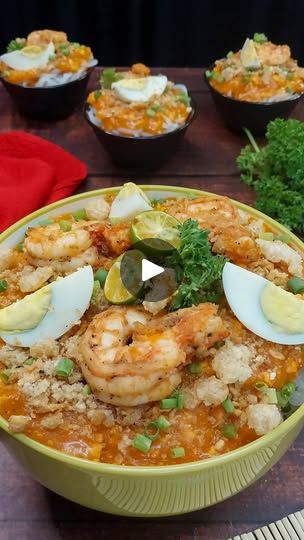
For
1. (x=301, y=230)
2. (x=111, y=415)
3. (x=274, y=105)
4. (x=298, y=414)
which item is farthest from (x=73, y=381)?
(x=274, y=105)

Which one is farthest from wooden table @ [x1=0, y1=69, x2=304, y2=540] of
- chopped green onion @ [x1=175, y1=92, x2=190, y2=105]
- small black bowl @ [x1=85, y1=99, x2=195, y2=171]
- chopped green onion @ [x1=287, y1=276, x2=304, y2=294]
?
chopped green onion @ [x1=175, y1=92, x2=190, y2=105]

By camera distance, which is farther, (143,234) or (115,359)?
(143,234)

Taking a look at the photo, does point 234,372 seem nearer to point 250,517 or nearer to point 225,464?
point 225,464

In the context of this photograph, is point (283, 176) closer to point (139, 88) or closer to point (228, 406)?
point (139, 88)

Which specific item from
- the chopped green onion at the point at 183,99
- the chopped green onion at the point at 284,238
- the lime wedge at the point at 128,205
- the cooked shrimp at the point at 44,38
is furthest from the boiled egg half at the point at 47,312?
the cooked shrimp at the point at 44,38

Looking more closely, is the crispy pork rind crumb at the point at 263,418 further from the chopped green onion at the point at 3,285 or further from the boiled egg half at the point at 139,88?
the boiled egg half at the point at 139,88

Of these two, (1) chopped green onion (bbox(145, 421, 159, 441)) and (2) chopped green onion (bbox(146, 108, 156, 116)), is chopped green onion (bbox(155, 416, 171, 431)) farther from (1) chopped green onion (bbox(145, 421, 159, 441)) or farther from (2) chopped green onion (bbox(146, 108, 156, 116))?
(2) chopped green onion (bbox(146, 108, 156, 116))

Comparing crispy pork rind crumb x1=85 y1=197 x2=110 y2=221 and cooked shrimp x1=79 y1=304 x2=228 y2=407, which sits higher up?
cooked shrimp x1=79 y1=304 x2=228 y2=407
